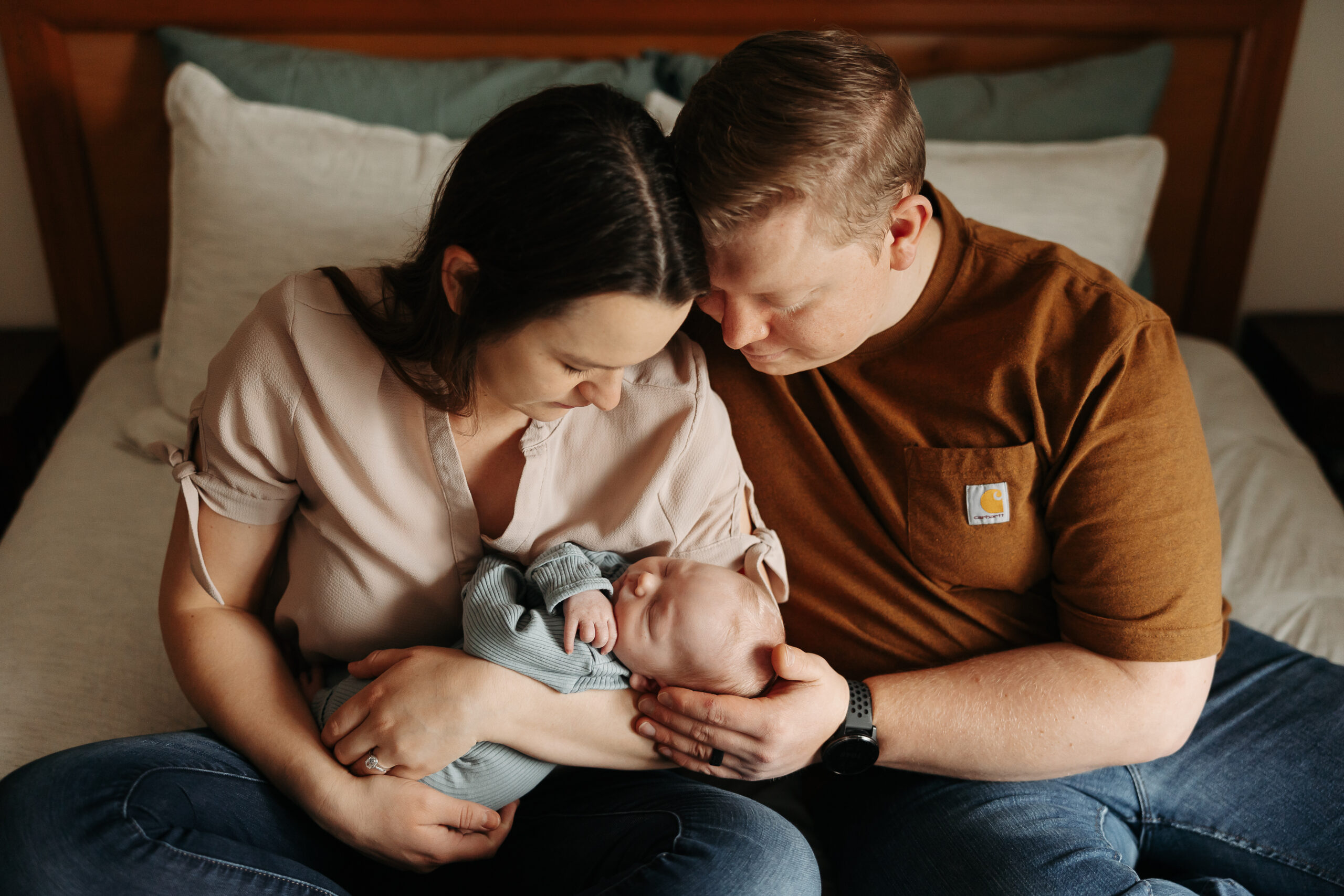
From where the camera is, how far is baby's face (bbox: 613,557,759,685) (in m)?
1.12

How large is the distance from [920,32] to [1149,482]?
1.33 meters

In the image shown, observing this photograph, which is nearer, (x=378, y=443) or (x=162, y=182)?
(x=378, y=443)

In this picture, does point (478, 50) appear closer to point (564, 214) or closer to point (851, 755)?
point (564, 214)

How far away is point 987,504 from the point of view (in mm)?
1198

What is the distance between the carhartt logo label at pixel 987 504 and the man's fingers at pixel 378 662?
2.37ft

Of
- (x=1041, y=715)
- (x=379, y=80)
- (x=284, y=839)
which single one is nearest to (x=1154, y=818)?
(x=1041, y=715)

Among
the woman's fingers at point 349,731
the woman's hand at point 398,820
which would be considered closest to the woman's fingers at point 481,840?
the woman's hand at point 398,820

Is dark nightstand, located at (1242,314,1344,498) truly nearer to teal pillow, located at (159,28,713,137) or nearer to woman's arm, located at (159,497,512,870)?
teal pillow, located at (159,28,713,137)

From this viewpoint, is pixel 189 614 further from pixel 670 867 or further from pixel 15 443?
pixel 15 443

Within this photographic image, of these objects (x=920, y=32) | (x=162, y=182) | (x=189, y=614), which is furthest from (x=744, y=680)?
(x=162, y=182)

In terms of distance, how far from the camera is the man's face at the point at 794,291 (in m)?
1.02

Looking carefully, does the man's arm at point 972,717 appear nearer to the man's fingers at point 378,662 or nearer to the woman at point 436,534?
the woman at point 436,534

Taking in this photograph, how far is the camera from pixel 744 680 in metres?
1.16

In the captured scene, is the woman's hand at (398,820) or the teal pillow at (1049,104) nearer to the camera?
the woman's hand at (398,820)
